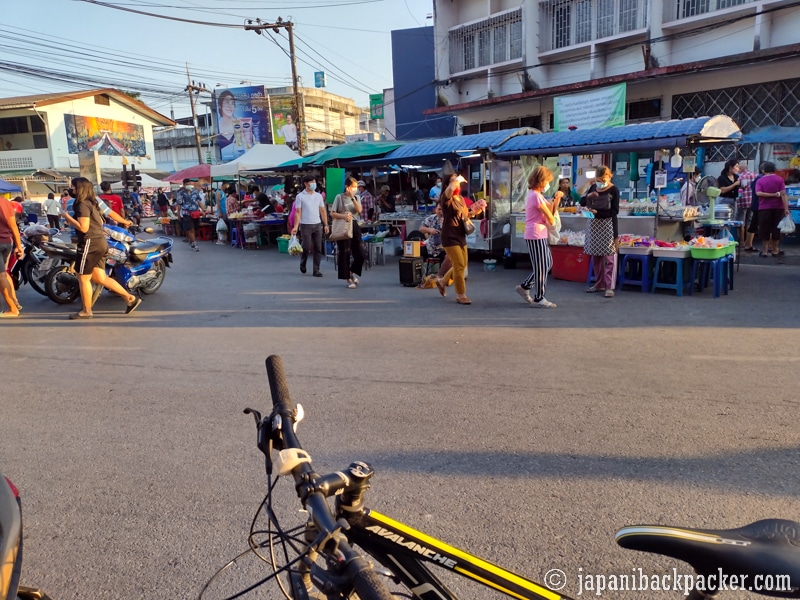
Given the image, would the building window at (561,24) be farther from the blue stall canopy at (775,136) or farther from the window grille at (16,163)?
the window grille at (16,163)

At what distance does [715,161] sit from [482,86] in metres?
8.91

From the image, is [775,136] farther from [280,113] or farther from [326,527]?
[280,113]

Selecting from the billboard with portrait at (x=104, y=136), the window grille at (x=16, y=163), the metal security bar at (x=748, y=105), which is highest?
the billboard with portrait at (x=104, y=136)

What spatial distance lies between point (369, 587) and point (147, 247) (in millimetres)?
9174

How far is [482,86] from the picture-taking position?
70.5 feet

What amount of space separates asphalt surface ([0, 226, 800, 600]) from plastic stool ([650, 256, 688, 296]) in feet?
1.74

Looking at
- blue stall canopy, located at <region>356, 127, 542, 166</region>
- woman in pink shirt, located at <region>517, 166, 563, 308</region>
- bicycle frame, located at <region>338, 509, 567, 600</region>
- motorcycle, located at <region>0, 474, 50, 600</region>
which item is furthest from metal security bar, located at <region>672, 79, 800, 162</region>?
motorcycle, located at <region>0, 474, 50, 600</region>

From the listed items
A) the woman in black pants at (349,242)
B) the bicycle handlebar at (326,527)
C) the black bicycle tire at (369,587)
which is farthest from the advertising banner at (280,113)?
the black bicycle tire at (369,587)

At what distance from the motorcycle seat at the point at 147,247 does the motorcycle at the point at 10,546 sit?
7713 millimetres

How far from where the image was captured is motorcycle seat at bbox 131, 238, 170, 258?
9.13 metres

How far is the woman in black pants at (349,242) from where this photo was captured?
34.0ft

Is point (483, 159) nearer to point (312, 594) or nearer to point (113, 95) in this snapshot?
point (312, 594)

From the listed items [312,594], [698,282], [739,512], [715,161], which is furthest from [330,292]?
[715,161]

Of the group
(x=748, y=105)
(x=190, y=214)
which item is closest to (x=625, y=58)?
(x=748, y=105)
